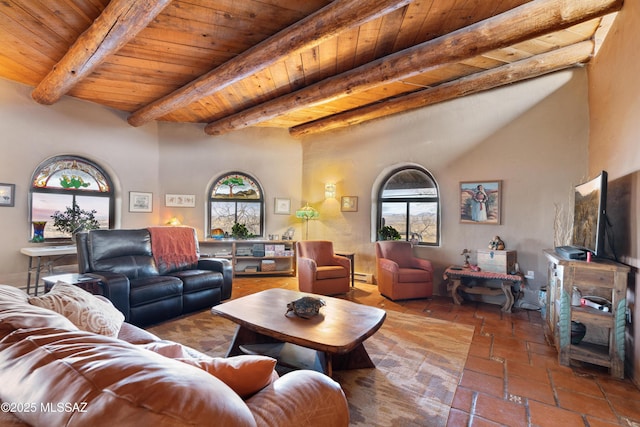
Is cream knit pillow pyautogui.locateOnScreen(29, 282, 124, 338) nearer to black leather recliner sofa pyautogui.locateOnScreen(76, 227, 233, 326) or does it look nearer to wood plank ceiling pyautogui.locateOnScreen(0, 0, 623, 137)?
black leather recliner sofa pyautogui.locateOnScreen(76, 227, 233, 326)

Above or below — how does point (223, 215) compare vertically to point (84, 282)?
above

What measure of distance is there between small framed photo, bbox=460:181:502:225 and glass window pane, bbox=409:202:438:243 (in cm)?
55

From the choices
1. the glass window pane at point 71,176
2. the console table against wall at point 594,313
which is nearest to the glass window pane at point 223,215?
the glass window pane at point 71,176

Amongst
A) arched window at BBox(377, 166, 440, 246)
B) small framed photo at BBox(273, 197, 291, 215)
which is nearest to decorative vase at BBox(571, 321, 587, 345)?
arched window at BBox(377, 166, 440, 246)

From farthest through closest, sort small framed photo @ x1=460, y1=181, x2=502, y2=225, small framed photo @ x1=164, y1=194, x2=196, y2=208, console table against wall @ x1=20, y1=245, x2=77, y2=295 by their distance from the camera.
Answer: small framed photo @ x1=164, y1=194, x2=196, y2=208, small framed photo @ x1=460, y1=181, x2=502, y2=225, console table against wall @ x1=20, y1=245, x2=77, y2=295

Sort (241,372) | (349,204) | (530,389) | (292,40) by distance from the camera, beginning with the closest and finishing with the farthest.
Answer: (241,372) → (530,389) → (292,40) → (349,204)

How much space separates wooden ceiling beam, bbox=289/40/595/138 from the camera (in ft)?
11.5

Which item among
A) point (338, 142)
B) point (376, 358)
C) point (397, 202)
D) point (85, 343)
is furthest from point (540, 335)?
point (338, 142)

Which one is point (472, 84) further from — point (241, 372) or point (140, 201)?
point (140, 201)

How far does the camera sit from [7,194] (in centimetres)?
416

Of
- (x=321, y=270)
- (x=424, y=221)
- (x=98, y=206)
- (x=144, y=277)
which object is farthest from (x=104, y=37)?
(x=424, y=221)

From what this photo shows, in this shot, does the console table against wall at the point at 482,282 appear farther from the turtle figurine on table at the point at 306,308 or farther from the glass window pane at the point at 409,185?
the turtle figurine on table at the point at 306,308

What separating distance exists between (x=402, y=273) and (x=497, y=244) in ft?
4.46

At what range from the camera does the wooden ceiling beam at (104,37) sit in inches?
95.4
